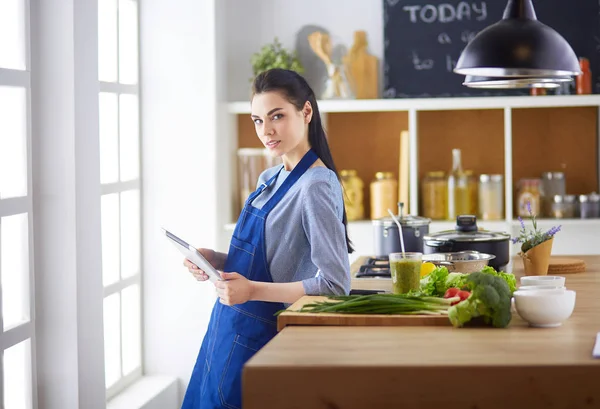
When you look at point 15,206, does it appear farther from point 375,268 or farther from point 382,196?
point 382,196

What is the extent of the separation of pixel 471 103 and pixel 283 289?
8.40 feet

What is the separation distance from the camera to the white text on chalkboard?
5020 millimetres

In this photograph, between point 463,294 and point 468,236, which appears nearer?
point 463,294

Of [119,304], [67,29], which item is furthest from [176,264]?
[67,29]

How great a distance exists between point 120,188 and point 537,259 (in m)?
2.10

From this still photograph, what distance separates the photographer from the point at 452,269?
311 cm

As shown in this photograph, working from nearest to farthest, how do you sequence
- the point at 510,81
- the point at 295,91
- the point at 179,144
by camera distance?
the point at 295,91, the point at 510,81, the point at 179,144

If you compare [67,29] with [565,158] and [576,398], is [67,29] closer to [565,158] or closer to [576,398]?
[576,398]

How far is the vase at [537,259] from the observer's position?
3.44 metres

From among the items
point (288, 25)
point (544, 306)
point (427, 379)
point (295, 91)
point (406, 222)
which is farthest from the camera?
point (288, 25)

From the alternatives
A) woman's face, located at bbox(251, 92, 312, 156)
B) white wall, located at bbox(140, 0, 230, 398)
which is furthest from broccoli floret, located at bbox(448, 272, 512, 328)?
white wall, located at bbox(140, 0, 230, 398)

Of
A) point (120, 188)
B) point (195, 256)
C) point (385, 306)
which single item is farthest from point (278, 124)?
point (120, 188)

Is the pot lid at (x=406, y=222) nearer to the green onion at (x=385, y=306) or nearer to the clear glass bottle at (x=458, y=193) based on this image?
the clear glass bottle at (x=458, y=193)

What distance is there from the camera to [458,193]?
16.4 feet
